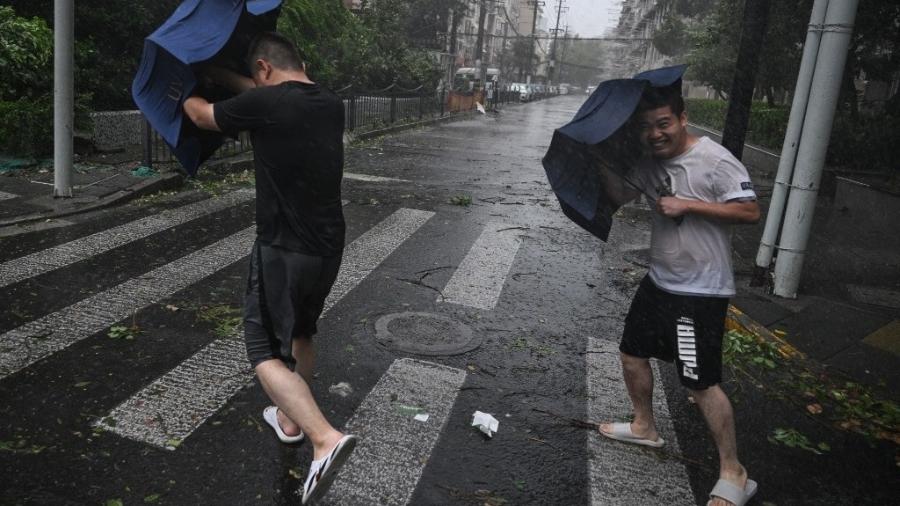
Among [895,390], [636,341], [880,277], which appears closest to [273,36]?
[636,341]

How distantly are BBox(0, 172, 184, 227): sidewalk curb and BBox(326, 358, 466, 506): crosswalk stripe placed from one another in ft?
17.7

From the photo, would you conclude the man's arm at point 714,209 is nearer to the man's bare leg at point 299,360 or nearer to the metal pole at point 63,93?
the man's bare leg at point 299,360

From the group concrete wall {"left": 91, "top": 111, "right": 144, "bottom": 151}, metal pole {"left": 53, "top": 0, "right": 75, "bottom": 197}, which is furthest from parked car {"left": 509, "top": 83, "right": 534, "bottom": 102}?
metal pole {"left": 53, "top": 0, "right": 75, "bottom": 197}

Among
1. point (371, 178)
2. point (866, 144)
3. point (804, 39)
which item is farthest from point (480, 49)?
point (371, 178)

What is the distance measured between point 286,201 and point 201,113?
0.50 metres

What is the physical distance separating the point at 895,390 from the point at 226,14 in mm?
4800

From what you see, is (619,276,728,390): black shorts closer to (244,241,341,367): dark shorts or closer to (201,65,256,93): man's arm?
(244,241,341,367): dark shorts

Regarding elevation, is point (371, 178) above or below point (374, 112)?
below

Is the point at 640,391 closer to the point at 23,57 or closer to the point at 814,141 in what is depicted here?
the point at 814,141

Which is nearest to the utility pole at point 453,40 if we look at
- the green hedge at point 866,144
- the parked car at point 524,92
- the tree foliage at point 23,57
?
the parked car at point 524,92

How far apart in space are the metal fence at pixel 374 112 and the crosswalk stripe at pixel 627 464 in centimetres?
827

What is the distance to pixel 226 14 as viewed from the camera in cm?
286

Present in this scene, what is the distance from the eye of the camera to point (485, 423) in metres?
3.76

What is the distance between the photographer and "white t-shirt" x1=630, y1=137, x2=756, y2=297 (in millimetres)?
3035
